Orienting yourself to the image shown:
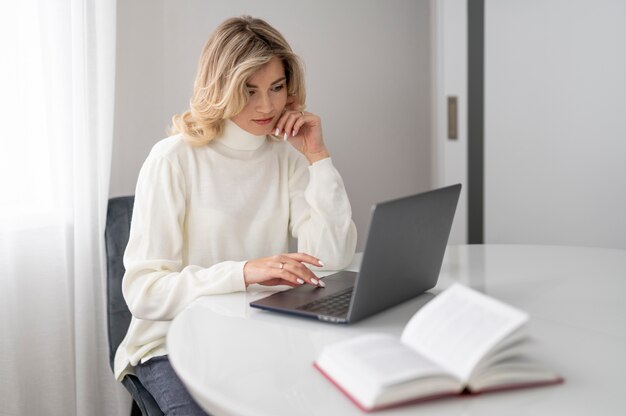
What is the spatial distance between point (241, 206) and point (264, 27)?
445 mm

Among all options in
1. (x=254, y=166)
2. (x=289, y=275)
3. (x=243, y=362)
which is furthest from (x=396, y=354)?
(x=254, y=166)

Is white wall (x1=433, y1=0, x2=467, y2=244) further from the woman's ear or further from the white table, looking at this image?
the white table

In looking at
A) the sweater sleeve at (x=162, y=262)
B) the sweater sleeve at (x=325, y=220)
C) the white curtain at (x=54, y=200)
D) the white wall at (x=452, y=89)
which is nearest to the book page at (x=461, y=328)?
the sweater sleeve at (x=162, y=262)

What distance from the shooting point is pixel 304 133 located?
75.0 inches

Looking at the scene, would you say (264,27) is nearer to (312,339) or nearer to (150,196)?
(150,196)

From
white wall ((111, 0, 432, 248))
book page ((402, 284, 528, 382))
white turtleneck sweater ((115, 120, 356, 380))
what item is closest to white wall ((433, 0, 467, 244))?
white wall ((111, 0, 432, 248))

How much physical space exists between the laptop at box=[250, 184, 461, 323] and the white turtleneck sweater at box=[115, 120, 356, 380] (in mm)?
196

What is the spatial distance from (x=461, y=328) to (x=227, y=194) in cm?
100

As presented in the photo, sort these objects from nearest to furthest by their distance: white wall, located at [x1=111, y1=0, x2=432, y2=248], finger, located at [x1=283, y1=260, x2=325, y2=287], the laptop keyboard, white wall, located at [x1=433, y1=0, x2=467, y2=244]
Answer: the laptop keyboard < finger, located at [x1=283, y1=260, x2=325, y2=287] < white wall, located at [x1=111, y1=0, x2=432, y2=248] < white wall, located at [x1=433, y1=0, x2=467, y2=244]

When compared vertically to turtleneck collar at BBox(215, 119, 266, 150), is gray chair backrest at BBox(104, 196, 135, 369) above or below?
below

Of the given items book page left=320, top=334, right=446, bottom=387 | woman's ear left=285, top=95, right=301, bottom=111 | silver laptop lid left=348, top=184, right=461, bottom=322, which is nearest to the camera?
book page left=320, top=334, right=446, bottom=387

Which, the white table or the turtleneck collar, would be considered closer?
the white table

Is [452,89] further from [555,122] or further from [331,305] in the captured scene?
Result: [331,305]

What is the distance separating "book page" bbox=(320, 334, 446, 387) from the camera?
2.84ft
